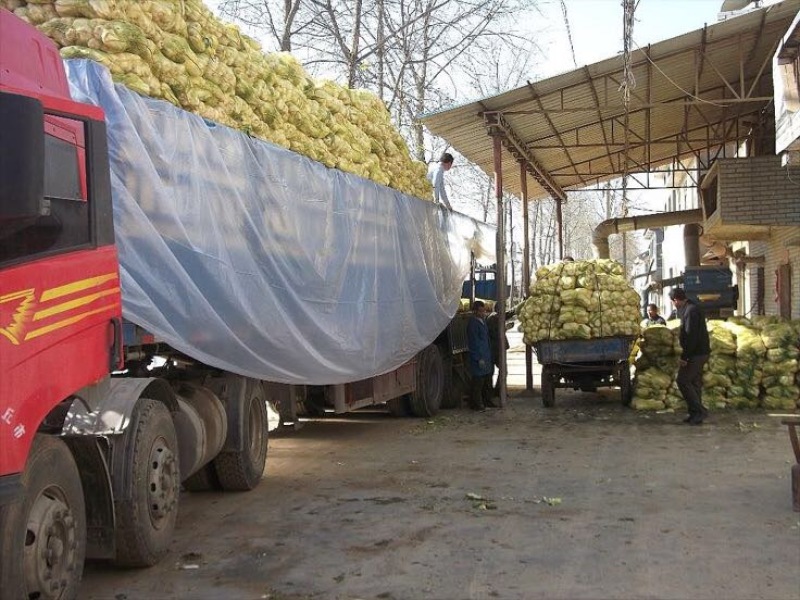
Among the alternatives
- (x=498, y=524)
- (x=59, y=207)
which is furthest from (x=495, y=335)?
(x=59, y=207)

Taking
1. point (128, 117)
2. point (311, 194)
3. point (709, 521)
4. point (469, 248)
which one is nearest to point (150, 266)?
point (128, 117)

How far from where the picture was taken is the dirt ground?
18.4 feet

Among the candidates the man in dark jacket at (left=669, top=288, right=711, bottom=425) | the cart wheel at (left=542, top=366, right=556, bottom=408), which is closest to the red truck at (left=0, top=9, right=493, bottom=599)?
the man in dark jacket at (left=669, top=288, right=711, bottom=425)

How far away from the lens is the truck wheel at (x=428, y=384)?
549 inches

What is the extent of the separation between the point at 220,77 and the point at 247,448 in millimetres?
3390

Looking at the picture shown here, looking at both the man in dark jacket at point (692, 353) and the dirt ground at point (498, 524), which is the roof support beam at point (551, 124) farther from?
the dirt ground at point (498, 524)

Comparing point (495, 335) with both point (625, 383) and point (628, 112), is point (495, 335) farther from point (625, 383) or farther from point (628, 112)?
point (628, 112)

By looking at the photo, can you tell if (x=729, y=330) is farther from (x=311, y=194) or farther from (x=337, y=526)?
(x=337, y=526)

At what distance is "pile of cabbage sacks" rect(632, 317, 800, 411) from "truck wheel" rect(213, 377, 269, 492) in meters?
7.48

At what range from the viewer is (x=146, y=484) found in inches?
231

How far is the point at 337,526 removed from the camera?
7172 mm

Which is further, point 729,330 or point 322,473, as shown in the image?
point 729,330

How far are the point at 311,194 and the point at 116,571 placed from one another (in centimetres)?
439

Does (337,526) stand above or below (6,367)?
below
